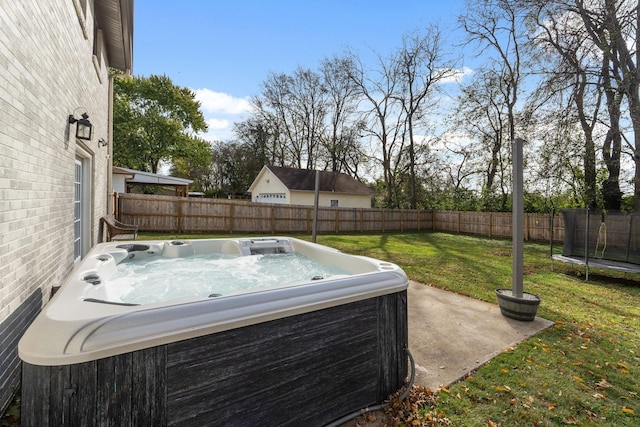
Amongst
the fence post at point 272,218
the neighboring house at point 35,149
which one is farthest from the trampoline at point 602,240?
the fence post at point 272,218

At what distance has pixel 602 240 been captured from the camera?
6.23 meters

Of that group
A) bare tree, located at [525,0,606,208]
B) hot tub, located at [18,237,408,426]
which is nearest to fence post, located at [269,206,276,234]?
hot tub, located at [18,237,408,426]

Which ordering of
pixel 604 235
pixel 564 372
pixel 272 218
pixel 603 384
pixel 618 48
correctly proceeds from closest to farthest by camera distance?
1. pixel 603 384
2. pixel 564 372
3. pixel 604 235
4. pixel 618 48
5. pixel 272 218

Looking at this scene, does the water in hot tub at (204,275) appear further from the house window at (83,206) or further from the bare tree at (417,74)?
the bare tree at (417,74)

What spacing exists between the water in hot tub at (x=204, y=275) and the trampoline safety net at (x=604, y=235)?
6023mm

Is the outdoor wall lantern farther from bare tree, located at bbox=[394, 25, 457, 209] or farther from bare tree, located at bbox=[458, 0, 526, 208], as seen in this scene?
bare tree, located at bbox=[394, 25, 457, 209]

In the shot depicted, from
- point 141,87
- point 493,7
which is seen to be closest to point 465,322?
point 493,7

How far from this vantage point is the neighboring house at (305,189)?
1803cm

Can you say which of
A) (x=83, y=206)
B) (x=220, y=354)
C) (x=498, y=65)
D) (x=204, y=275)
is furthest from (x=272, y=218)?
(x=498, y=65)

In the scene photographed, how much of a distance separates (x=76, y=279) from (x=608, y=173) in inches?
583

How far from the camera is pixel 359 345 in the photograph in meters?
2.04

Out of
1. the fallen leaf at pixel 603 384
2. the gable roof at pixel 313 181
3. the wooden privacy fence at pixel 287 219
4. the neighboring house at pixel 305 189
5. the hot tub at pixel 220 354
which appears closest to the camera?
the hot tub at pixel 220 354

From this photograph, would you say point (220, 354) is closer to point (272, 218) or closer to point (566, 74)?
point (272, 218)

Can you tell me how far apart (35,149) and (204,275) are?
2.16 meters
